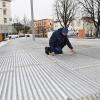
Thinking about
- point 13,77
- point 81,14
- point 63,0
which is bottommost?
point 13,77

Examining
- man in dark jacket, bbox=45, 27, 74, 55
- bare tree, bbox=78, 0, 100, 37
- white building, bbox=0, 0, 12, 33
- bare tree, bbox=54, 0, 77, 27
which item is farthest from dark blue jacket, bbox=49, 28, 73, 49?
white building, bbox=0, 0, 12, 33

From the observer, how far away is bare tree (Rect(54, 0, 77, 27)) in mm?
72812

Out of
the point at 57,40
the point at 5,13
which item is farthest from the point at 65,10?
the point at 57,40

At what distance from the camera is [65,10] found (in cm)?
7344

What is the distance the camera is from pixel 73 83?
19.1ft

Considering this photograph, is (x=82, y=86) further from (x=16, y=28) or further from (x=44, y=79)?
(x=16, y=28)

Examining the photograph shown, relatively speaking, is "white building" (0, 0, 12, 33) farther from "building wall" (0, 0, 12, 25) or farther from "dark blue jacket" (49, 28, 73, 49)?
"dark blue jacket" (49, 28, 73, 49)

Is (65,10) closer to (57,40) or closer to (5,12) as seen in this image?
(5,12)

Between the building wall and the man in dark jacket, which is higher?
the building wall

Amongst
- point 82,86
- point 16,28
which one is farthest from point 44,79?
point 16,28

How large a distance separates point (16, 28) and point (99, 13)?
64.5m

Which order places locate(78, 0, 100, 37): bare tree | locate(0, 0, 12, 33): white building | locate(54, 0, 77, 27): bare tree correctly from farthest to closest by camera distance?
locate(0, 0, 12, 33): white building → locate(54, 0, 77, 27): bare tree → locate(78, 0, 100, 37): bare tree

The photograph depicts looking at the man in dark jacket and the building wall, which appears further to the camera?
the building wall

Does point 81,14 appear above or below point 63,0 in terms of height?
below
